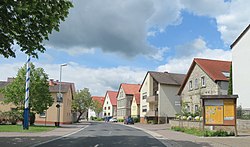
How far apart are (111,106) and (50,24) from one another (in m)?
100

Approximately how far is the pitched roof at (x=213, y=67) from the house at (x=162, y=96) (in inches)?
509

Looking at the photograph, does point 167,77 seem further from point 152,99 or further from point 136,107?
point 136,107

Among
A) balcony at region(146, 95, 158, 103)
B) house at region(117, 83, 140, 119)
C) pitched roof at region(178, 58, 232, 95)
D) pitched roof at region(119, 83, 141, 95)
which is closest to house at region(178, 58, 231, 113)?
pitched roof at region(178, 58, 232, 95)

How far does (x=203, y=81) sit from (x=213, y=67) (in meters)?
2.33

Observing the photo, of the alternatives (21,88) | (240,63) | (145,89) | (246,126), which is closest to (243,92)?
(240,63)

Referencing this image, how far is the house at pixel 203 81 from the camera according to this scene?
4056cm

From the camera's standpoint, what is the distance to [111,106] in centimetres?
11200

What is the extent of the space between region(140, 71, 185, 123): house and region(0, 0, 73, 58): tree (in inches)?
1942

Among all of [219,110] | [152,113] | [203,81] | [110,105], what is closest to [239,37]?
[203,81]

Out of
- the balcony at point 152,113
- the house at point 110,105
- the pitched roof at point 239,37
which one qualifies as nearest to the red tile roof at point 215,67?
the pitched roof at point 239,37

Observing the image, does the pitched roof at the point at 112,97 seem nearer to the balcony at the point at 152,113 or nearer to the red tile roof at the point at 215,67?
the balcony at the point at 152,113

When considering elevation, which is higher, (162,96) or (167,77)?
(167,77)

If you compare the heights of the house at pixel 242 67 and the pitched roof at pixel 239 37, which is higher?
the pitched roof at pixel 239 37

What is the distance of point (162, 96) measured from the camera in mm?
61969
